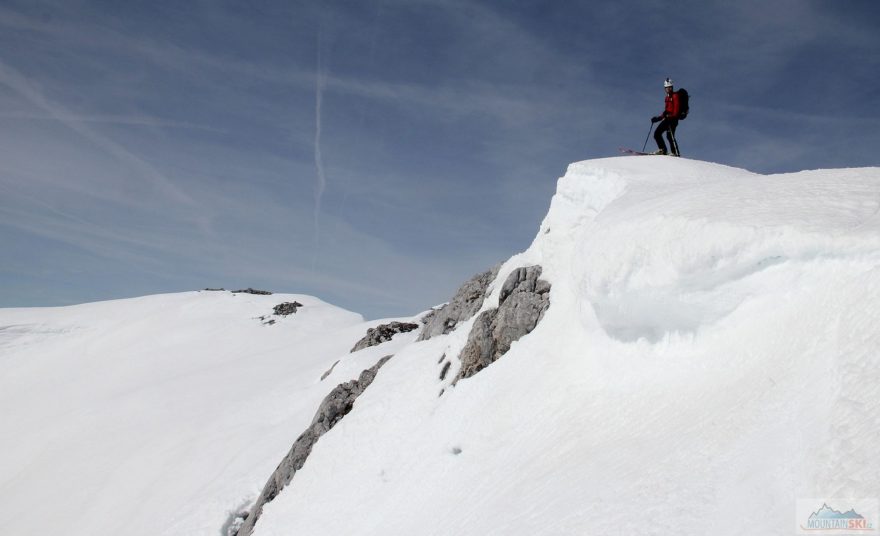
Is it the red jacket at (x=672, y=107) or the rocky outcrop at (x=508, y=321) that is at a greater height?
the red jacket at (x=672, y=107)

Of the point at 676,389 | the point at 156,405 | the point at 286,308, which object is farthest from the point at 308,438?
the point at 286,308

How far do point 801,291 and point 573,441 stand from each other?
4.36 metres

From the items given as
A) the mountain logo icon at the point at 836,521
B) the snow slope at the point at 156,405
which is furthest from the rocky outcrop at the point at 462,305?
the mountain logo icon at the point at 836,521

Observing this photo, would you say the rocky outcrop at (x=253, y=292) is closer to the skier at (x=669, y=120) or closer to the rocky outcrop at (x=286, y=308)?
the rocky outcrop at (x=286, y=308)

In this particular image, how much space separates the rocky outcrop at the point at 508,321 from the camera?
52.1ft

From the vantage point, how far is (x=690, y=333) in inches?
369

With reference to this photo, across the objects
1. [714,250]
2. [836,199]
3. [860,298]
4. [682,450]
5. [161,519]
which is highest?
[836,199]

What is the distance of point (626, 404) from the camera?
9492mm

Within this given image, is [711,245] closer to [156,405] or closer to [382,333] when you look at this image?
[382,333]

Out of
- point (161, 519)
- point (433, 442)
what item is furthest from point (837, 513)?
point (161, 519)

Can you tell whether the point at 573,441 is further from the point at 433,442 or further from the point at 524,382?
the point at 433,442

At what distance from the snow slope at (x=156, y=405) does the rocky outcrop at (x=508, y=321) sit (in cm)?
1000

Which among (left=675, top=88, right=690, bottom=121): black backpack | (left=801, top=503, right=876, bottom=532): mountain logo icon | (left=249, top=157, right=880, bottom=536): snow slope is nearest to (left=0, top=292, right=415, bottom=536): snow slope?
(left=249, top=157, right=880, bottom=536): snow slope

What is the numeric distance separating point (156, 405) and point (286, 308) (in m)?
22.1
